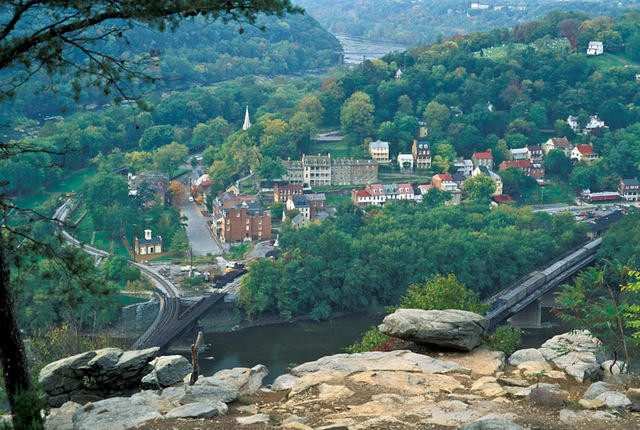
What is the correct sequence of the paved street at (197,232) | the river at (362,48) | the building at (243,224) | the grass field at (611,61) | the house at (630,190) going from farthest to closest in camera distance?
1. the river at (362,48)
2. the grass field at (611,61)
3. the house at (630,190)
4. the building at (243,224)
5. the paved street at (197,232)

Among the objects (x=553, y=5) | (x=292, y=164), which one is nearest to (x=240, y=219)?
(x=292, y=164)

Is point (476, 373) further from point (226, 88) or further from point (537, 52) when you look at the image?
point (226, 88)

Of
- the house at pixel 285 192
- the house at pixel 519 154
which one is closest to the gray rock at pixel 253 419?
the house at pixel 285 192

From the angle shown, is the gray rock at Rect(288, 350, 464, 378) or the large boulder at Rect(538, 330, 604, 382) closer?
the large boulder at Rect(538, 330, 604, 382)

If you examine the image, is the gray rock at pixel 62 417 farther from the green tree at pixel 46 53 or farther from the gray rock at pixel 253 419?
the gray rock at pixel 253 419

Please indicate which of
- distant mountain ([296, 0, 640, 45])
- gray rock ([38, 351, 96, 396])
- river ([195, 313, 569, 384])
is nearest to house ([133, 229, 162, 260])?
river ([195, 313, 569, 384])

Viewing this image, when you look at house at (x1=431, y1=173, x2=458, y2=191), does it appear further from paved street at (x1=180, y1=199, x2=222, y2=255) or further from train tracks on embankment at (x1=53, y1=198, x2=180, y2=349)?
train tracks on embankment at (x1=53, y1=198, x2=180, y2=349)

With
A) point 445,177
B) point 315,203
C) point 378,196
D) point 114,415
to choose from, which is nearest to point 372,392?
point 114,415
